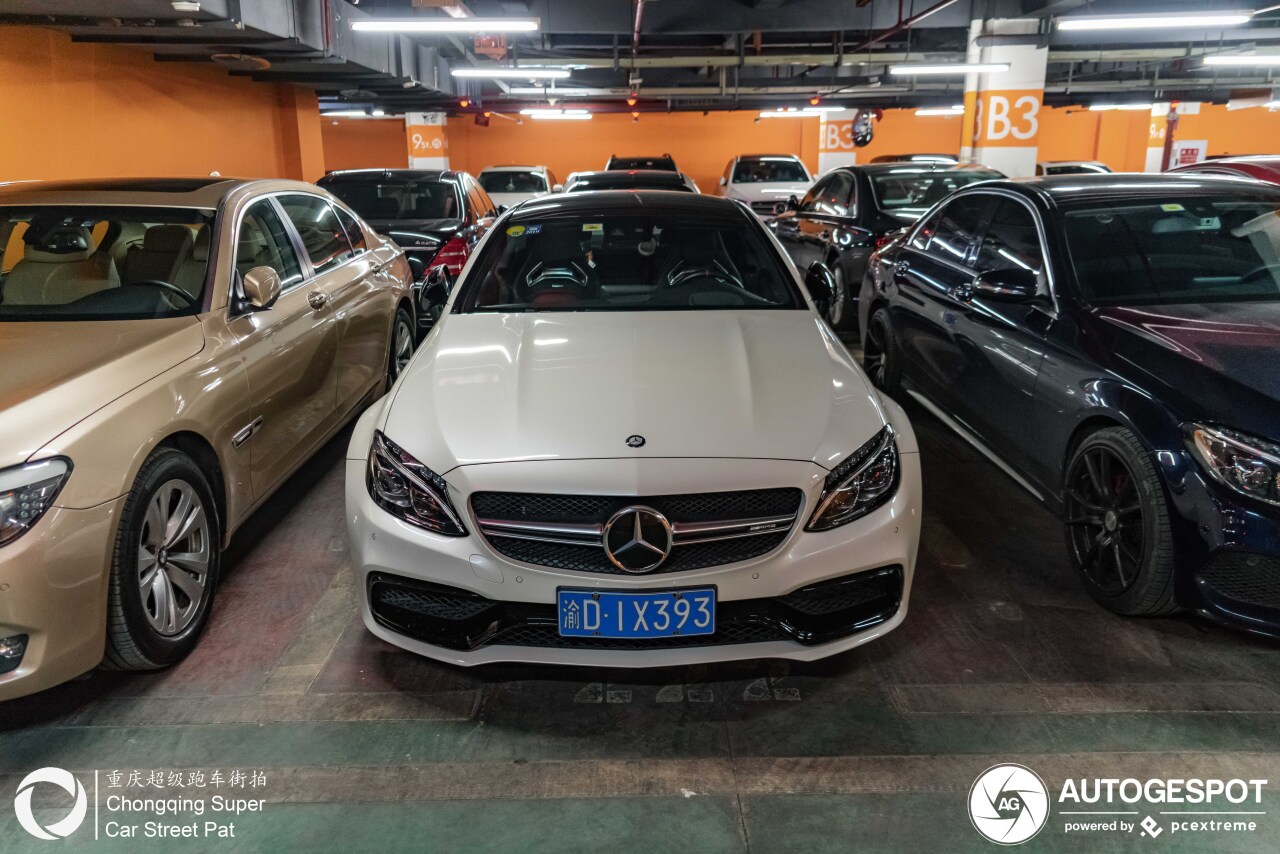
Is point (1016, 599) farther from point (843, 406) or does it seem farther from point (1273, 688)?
point (843, 406)

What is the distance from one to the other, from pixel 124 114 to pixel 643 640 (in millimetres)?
8682

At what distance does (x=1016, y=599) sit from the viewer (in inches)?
122

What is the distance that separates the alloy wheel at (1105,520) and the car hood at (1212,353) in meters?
0.31

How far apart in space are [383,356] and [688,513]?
122 inches

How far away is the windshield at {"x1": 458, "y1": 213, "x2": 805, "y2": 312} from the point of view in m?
3.34

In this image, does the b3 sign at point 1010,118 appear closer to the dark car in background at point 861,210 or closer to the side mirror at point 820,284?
the dark car in background at point 861,210

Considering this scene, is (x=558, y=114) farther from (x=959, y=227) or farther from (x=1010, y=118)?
(x=959, y=227)

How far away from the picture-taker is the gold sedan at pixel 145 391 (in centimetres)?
216

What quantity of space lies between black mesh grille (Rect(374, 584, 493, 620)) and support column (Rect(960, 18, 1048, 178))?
12426 millimetres

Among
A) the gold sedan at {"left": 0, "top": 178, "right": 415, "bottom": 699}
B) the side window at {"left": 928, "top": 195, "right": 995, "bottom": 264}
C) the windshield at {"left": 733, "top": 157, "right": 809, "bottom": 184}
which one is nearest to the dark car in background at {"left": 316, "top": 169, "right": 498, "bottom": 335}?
the gold sedan at {"left": 0, "top": 178, "right": 415, "bottom": 699}

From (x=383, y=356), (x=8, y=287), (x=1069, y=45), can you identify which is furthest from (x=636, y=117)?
(x=8, y=287)
